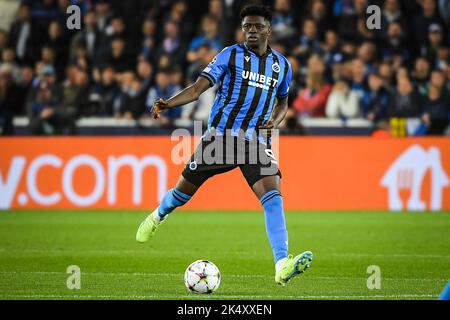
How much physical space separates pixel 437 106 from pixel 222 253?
25.1ft

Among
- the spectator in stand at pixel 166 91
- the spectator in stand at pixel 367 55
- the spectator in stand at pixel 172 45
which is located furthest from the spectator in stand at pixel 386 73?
the spectator in stand at pixel 172 45

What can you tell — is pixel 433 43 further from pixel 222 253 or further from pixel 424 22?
pixel 222 253

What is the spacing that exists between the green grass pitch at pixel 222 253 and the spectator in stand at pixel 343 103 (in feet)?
7.20

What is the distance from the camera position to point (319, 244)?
12.0 m

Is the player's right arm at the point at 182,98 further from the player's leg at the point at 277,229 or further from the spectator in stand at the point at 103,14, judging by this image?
the spectator in stand at the point at 103,14

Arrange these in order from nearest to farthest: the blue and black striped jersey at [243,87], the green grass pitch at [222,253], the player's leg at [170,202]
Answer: the green grass pitch at [222,253], the blue and black striped jersey at [243,87], the player's leg at [170,202]

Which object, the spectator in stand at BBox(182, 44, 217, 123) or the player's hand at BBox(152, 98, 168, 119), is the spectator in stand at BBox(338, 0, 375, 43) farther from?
the player's hand at BBox(152, 98, 168, 119)

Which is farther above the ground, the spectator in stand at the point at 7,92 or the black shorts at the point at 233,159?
the spectator in stand at the point at 7,92

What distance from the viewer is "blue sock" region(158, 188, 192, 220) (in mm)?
9242

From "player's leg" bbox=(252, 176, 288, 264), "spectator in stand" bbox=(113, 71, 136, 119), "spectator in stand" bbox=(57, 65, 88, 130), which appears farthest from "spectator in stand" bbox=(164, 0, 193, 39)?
"player's leg" bbox=(252, 176, 288, 264)

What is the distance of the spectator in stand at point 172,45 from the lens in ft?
63.0

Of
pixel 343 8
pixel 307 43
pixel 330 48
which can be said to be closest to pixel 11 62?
pixel 307 43

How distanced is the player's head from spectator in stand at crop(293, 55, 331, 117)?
9.20m
